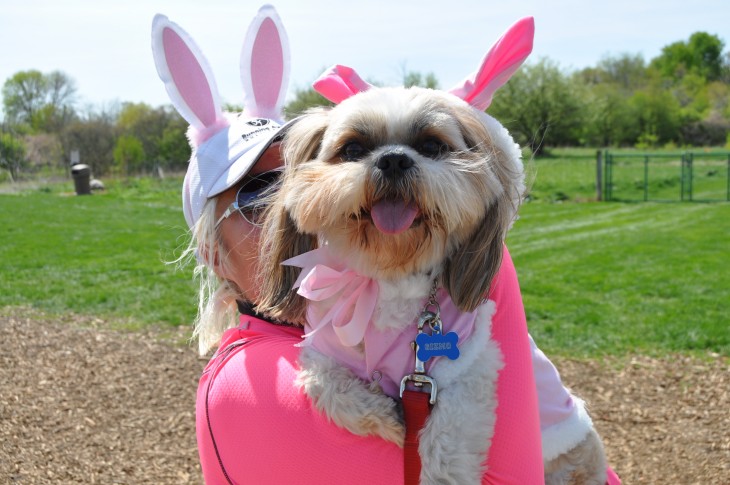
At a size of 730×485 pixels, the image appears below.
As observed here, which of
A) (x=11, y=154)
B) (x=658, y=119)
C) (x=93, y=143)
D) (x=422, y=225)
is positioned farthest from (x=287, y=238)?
(x=658, y=119)

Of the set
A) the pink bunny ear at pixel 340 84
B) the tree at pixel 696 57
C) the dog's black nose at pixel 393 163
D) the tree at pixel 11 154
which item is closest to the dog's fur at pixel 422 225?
the dog's black nose at pixel 393 163

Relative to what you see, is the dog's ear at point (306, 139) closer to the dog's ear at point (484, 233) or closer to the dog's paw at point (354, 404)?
the dog's ear at point (484, 233)

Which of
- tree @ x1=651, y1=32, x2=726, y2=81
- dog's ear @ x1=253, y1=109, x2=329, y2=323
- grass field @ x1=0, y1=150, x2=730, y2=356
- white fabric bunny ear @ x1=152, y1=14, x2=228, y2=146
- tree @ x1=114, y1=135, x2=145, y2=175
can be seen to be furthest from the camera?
tree @ x1=651, y1=32, x2=726, y2=81

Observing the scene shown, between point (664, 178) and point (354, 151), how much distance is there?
25.1 m

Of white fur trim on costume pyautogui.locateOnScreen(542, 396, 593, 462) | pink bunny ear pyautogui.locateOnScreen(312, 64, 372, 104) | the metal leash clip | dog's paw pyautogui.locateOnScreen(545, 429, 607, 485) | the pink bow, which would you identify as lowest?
dog's paw pyautogui.locateOnScreen(545, 429, 607, 485)

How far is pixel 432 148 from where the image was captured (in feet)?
6.57

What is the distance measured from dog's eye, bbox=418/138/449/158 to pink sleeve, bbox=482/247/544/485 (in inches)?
Answer: 18.1

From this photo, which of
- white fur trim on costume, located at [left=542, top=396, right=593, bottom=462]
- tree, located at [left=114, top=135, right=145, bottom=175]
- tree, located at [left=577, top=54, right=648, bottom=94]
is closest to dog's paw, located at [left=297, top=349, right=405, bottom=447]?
white fur trim on costume, located at [left=542, top=396, right=593, bottom=462]

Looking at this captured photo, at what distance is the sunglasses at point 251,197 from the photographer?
2764 millimetres

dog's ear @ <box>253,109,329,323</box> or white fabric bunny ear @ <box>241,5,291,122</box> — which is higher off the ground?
white fabric bunny ear @ <box>241,5,291,122</box>

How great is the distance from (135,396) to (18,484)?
1.33 metres

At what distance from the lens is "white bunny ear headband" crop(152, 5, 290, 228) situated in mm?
2795

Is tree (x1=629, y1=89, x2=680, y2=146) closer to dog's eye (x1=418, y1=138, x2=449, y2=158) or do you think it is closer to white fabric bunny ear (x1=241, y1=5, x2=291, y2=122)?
white fabric bunny ear (x1=241, y1=5, x2=291, y2=122)

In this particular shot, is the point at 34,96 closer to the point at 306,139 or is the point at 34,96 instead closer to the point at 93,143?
the point at 93,143
